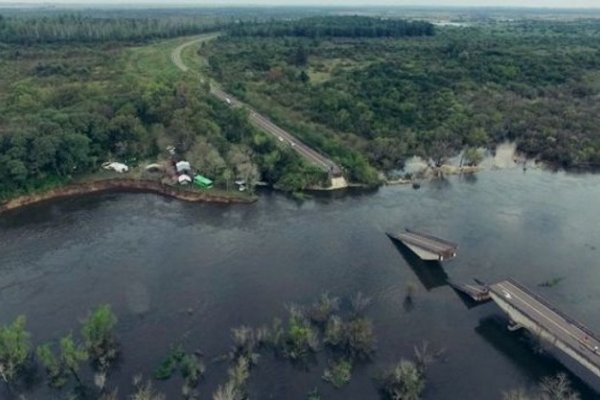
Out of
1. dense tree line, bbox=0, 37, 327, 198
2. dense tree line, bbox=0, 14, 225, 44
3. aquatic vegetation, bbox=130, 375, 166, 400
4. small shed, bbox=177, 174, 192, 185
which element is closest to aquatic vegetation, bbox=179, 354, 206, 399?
aquatic vegetation, bbox=130, 375, 166, 400

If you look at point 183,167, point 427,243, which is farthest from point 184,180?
point 427,243

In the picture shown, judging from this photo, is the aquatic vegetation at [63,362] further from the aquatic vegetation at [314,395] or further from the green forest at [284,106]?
the green forest at [284,106]

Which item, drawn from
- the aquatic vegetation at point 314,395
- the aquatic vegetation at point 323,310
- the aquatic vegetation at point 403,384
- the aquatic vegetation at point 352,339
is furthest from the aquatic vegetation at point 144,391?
the aquatic vegetation at point 403,384

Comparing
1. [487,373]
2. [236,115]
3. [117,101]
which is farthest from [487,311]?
[117,101]

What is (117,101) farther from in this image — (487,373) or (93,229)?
(487,373)

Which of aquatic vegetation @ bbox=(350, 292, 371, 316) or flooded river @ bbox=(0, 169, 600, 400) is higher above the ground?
aquatic vegetation @ bbox=(350, 292, 371, 316)

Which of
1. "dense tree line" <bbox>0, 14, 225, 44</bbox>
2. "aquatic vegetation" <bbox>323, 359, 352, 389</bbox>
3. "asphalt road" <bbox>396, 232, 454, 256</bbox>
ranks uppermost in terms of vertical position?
"dense tree line" <bbox>0, 14, 225, 44</bbox>

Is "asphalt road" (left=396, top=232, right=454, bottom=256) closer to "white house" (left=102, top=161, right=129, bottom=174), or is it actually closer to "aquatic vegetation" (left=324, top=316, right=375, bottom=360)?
"aquatic vegetation" (left=324, top=316, right=375, bottom=360)
